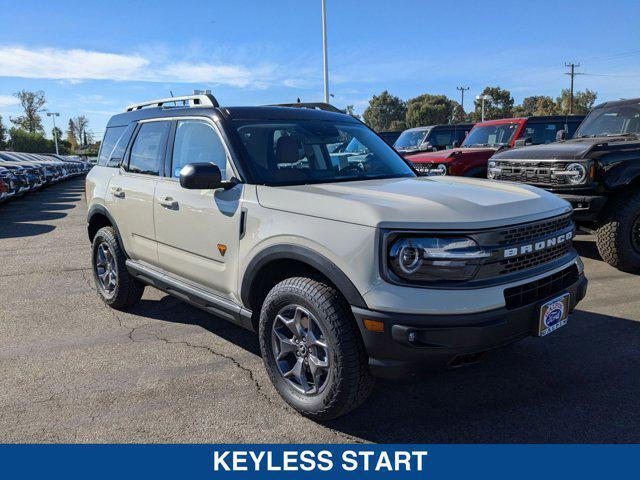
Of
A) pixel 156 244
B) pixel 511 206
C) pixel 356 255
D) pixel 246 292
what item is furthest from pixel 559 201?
pixel 156 244

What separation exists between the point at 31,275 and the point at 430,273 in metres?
5.87

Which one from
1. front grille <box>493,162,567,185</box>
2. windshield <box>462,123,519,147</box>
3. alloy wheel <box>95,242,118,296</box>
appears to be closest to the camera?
alloy wheel <box>95,242,118,296</box>

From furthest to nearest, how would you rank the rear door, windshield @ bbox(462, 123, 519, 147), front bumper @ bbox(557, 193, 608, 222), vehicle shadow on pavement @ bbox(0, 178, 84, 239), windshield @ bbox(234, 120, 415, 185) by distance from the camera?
windshield @ bbox(462, 123, 519, 147)
vehicle shadow on pavement @ bbox(0, 178, 84, 239)
front bumper @ bbox(557, 193, 608, 222)
the rear door
windshield @ bbox(234, 120, 415, 185)

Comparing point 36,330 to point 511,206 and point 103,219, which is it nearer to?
point 103,219

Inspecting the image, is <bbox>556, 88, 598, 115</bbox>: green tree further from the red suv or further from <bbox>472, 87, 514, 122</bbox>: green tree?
the red suv

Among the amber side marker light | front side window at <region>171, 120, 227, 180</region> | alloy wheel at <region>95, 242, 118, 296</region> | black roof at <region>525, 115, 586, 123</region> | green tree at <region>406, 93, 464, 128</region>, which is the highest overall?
green tree at <region>406, 93, 464, 128</region>

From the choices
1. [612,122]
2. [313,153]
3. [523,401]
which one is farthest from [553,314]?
[612,122]

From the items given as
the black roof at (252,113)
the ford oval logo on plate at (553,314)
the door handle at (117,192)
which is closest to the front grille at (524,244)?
the ford oval logo on plate at (553,314)

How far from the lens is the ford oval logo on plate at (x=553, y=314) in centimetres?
274

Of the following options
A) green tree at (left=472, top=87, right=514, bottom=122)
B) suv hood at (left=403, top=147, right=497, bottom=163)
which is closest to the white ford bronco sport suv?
suv hood at (left=403, top=147, right=497, bottom=163)

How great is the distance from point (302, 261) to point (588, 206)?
13.8ft

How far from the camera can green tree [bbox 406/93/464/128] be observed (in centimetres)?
8338

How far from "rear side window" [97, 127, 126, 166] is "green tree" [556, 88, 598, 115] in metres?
70.7
